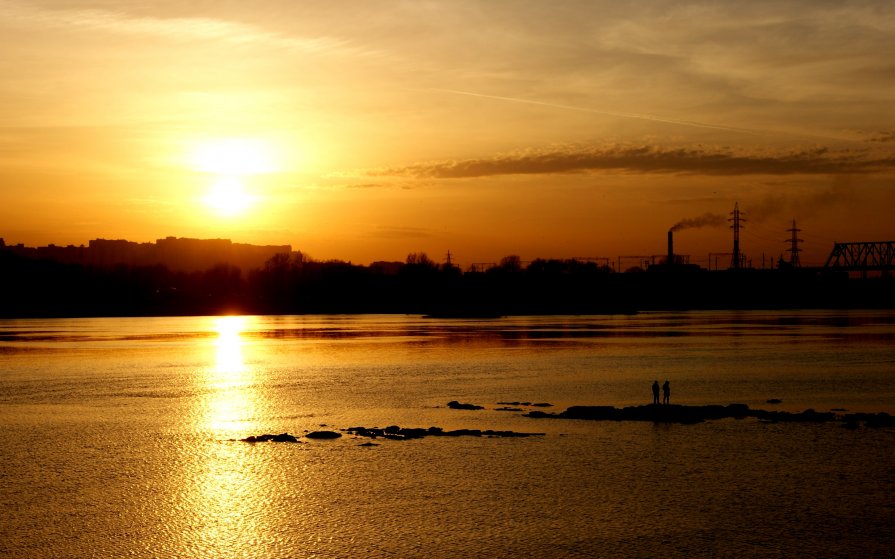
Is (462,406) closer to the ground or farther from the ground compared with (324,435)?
farther from the ground

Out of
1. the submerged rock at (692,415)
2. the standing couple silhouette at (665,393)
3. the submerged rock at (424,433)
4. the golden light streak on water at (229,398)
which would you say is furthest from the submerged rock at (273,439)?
the standing couple silhouette at (665,393)

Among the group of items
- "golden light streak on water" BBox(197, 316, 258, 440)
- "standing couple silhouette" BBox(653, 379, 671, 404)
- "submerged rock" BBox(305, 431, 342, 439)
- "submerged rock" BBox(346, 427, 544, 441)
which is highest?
"standing couple silhouette" BBox(653, 379, 671, 404)

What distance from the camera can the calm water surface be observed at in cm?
Result: 1820

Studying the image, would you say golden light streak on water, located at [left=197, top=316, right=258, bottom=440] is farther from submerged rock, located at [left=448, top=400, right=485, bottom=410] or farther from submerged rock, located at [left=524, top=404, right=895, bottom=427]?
submerged rock, located at [left=524, top=404, right=895, bottom=427]

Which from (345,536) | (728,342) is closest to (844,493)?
(345,536)

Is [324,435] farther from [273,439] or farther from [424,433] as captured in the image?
[424,433]

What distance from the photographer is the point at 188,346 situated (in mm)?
81750

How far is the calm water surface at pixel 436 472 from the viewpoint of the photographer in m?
18.2

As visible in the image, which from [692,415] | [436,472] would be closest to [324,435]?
[436,472]

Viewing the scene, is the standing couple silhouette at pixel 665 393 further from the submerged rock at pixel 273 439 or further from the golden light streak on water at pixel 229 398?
the golden light streak on water at pixel 229 398

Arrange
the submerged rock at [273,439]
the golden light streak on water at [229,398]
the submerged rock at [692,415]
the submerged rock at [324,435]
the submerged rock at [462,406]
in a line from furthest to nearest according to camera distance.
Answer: the submerged rock at [462,406] < the golden light streak on water at [229,398] < the submerged rock at [692,415] < the submerged rock at [324,435] < the submerged rock at [273,439]

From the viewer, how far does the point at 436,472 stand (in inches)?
939

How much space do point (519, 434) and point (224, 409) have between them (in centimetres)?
1433

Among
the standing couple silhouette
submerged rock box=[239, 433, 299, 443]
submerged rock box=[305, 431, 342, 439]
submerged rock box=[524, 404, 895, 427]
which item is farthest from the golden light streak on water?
the standing couple silhouette
